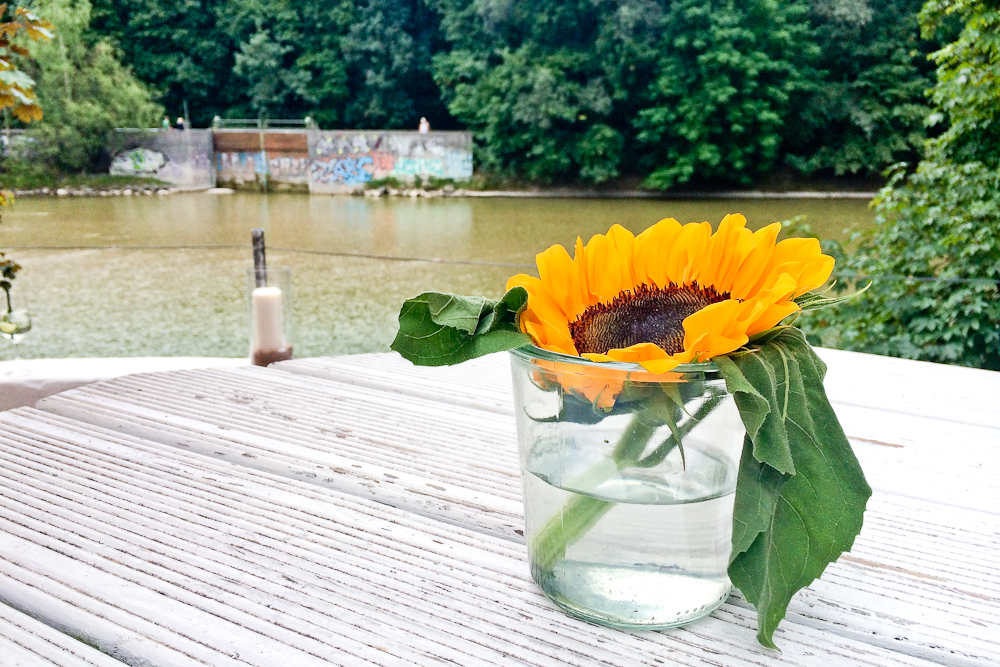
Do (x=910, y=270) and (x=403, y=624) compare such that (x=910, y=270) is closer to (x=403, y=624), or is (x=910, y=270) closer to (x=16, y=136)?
(x=403, y=624)

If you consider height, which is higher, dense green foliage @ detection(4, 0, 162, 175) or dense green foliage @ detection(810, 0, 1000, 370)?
dense green foliage @ detection(4, 0, 162, 175)

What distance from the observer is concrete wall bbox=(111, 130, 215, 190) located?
1809 cm

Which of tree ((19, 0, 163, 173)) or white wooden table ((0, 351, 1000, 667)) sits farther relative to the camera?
tree ((19, 0, 163, 173))

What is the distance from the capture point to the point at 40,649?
1.12ft

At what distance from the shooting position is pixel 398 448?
600mm

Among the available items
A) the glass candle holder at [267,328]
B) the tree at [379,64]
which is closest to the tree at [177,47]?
the tree at [379,64]

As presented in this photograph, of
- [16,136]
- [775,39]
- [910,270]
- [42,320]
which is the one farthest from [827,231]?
[16,136]

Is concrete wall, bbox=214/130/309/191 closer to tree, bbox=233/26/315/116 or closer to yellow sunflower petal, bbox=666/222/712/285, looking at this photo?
tree, bbox=233/26/315/116

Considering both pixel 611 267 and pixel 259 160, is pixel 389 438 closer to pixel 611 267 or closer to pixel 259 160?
pixel 611 267

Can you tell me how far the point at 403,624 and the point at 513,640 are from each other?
53mm

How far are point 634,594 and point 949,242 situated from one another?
3214 mm

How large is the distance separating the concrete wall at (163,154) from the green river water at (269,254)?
0.88 m

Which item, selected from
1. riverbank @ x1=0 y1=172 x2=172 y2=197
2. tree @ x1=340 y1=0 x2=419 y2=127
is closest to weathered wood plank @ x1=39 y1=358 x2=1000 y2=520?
riverbank @ x1=0 y1=172 x2=172 y2=197

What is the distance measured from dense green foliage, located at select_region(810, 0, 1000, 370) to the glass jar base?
255 cm
